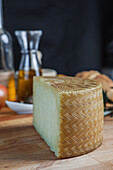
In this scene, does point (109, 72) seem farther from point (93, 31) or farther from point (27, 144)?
point (27, 144)

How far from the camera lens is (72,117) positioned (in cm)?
76

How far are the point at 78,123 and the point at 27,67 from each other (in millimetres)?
641

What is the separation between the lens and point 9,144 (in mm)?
868

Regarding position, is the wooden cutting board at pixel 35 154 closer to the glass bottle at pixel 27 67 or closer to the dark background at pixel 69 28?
the glass bottle at pixel 27 67

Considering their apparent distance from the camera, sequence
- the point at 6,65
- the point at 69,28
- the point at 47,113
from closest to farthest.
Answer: the point at 47,113
the point at 6,65
the point at 69,28

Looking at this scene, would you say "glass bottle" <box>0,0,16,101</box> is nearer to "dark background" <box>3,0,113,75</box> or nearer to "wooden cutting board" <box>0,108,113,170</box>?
"wooden cutting board" <box>0,108,113,170</box>

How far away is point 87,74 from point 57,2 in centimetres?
156

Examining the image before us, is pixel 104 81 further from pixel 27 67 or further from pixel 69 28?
pixel 69 28

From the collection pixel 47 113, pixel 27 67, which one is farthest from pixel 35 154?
pixel 27 67

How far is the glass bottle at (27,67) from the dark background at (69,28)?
140cm

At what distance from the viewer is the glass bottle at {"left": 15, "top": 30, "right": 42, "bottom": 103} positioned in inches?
51.5

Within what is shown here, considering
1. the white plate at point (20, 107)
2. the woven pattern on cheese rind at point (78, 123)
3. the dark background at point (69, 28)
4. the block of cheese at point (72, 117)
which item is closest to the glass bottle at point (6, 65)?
the white plate at point (20, 107)

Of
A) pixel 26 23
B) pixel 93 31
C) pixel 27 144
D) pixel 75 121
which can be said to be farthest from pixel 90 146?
pixel 93 31

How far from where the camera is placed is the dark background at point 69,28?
2.63 metres
